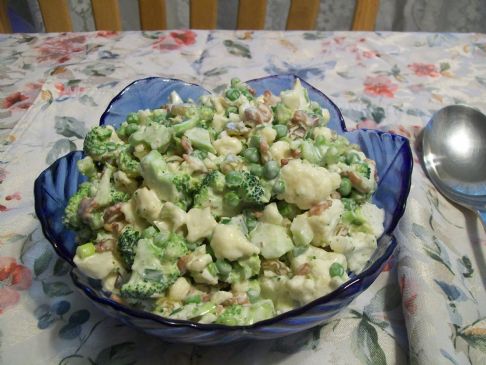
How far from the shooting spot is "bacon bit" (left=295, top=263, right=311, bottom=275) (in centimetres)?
70

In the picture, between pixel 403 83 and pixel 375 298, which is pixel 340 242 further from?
pixel 403 83

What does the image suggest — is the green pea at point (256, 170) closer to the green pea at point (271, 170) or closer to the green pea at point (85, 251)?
the green pea at point (271, 170)

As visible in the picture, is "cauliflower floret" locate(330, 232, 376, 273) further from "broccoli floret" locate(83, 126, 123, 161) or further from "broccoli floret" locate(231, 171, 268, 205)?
"broccoli floret" locate(83, 126, 123, 161)

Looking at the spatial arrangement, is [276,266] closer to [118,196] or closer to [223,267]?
[223,267]

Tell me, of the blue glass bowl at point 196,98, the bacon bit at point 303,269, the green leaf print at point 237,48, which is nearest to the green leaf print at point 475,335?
the blue glass bowl at point 196,98

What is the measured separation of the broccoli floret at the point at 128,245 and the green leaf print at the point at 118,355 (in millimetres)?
166

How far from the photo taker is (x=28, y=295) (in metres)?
0.89

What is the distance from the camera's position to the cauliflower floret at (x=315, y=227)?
720mm

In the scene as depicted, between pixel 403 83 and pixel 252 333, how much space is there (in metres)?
1.08

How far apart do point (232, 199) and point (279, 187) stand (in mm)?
75

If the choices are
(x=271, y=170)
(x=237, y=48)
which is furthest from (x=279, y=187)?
(x=237, y=48)

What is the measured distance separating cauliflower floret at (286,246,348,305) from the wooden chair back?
1401 mm

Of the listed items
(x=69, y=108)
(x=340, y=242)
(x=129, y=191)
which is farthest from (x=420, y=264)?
(x=69, y=108)

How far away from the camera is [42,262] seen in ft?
3.10
